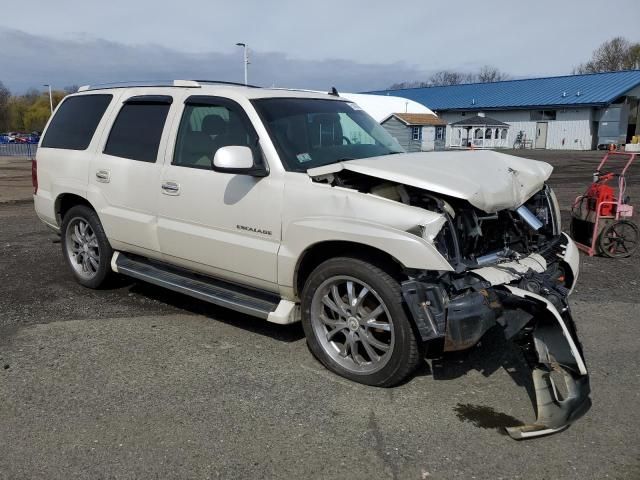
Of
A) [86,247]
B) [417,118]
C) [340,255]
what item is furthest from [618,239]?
[417,118]

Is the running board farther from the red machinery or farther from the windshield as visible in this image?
the red machinery

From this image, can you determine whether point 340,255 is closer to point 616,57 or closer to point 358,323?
point 358,323

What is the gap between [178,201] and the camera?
467 cm

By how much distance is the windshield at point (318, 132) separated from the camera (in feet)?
13.9

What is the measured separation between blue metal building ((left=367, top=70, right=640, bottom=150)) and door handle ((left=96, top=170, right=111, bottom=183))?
5206cm

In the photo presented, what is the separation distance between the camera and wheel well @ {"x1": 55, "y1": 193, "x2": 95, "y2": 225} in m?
5.82

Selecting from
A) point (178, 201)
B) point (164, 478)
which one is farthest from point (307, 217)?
point (164, 478)

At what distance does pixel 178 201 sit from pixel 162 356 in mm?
1265

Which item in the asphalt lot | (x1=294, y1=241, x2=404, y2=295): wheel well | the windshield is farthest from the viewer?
the windshield

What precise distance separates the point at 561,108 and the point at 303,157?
54.9 m

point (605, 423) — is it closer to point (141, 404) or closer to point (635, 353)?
point (635, 353)

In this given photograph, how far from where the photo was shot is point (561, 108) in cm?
5275

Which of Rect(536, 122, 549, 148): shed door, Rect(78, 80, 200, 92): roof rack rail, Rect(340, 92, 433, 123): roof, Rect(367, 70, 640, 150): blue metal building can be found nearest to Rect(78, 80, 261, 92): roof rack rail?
Rect(78, 80, 200, 92): roof rack rail

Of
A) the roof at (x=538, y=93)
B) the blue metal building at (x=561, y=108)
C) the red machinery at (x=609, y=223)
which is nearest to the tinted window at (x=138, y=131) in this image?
the red machinery at (x=609, y=223)
